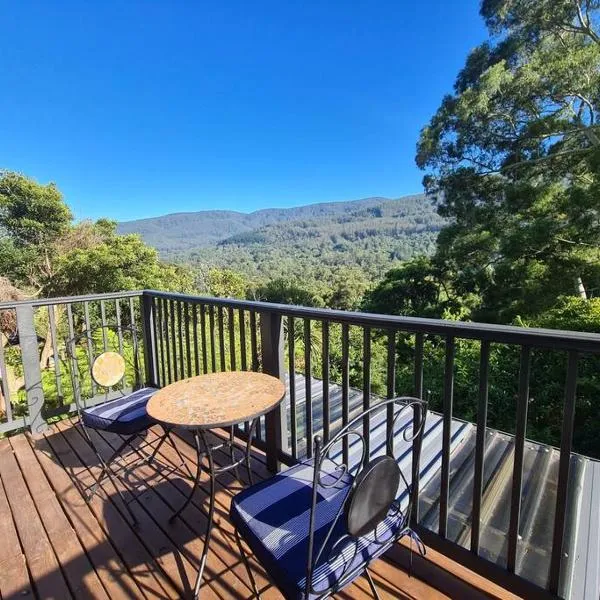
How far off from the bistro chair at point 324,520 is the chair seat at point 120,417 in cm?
105

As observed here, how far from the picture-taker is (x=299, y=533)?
1.15 metres

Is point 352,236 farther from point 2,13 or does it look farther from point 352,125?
point 2,13

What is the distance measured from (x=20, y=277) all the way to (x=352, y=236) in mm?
68836

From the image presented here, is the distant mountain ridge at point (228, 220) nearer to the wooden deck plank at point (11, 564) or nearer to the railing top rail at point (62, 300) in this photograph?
the railing top rail at point (62, 300)

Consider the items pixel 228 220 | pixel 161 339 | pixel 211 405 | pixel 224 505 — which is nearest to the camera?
pixel 211 405

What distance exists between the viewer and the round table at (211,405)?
1.49 metres

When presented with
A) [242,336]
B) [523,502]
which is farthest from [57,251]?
[523,502]

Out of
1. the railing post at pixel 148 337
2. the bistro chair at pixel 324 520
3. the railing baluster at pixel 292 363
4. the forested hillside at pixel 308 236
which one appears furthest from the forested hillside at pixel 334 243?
the bistro chair at pixel 324 520

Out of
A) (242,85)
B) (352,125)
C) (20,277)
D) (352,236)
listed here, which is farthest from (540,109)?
(352,236)

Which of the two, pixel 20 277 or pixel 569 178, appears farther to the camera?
pixel 20 277

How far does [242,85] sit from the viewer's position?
23734mm

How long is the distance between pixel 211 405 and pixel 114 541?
90 cm

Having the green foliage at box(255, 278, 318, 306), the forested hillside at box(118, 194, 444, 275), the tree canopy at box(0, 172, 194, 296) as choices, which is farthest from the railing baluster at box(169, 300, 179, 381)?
the forested hillside at box(118, 194, 444, 275)

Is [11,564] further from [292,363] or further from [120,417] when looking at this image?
[292,363]
